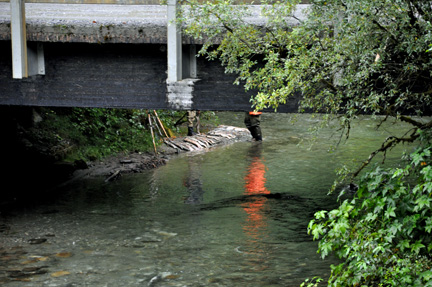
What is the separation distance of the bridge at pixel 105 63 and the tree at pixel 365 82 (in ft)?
4.68

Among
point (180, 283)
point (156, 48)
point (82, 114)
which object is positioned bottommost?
point (180, 283)

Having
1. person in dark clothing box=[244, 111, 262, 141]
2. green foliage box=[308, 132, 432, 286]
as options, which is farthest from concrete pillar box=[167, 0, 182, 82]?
person in dark clothing box=[244, 111, 262, 141]

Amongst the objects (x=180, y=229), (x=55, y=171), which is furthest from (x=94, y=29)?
(x=55, y=171)

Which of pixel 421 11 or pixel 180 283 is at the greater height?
pixel 421 11

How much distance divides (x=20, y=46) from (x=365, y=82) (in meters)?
5.81

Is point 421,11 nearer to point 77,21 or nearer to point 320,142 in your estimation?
point 77,21

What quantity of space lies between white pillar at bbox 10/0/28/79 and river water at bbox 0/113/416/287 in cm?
310

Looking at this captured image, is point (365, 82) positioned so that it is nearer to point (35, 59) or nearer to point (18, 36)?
point (18, 36)

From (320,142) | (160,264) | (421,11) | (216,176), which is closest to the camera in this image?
(421,11)

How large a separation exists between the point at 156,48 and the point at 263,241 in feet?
12.9

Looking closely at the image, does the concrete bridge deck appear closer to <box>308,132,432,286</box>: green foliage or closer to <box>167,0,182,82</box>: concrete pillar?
<box>167,0,182,82</box>: concrete pillar

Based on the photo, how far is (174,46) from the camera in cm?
986

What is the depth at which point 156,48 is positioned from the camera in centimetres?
1062

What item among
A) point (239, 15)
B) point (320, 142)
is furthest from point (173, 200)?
point (320, 142)
